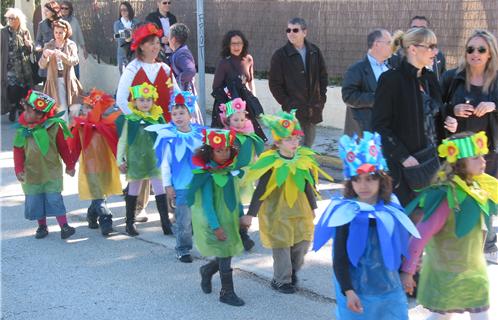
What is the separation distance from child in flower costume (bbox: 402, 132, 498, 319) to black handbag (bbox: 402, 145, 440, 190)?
0.73 meters

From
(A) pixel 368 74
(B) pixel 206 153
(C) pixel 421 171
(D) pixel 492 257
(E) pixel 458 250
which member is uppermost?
(A) pixel 368 74

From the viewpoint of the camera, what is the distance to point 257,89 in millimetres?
14609

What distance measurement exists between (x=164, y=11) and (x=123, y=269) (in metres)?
8.65

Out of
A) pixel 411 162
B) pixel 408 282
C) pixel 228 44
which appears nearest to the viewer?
pixel 408 282

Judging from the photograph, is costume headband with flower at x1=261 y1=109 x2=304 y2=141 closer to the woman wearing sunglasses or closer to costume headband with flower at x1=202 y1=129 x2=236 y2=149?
costume headband with flower at x1=202 y1=129 x2=236 y2=149

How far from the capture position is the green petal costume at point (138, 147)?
7.69 m

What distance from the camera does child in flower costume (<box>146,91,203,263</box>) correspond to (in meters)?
6.86

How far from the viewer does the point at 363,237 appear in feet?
14.3

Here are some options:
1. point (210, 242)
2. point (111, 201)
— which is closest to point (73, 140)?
point (111, 201)

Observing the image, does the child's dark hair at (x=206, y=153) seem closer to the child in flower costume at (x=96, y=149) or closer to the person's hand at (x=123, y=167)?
the person's hand at (x=123, y=167)

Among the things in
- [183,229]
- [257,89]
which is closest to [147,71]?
[183,229]

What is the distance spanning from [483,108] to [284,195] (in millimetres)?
1919

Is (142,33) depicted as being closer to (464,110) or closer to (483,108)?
(464,110)

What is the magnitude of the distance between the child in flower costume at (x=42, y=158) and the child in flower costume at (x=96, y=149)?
0.19 metres
